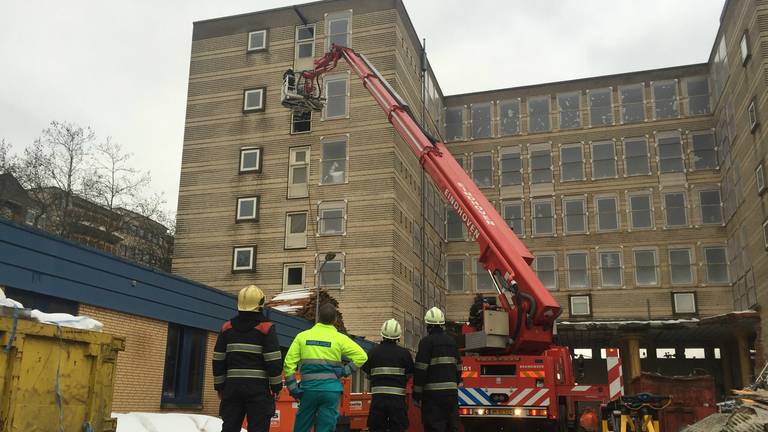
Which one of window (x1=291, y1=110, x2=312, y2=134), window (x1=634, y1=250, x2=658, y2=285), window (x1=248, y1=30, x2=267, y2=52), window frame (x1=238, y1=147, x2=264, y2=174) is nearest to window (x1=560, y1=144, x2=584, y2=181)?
window (x1=634, y1=250, x2=658, y2=285)

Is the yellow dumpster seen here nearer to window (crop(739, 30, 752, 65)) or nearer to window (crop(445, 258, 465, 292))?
window (crop(739, 30, 752, 65))

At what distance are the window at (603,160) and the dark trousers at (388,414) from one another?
36.7 metres

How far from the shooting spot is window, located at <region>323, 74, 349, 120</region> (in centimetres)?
3659

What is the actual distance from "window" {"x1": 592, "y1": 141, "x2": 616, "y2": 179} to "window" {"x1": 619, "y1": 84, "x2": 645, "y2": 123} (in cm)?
189

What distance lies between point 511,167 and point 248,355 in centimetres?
3856

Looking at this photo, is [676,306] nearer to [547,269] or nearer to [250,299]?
[547,269]

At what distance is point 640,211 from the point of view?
137 ft

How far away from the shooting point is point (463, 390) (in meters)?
12.5

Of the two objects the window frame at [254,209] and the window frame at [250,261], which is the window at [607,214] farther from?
the window frame at [250,261]

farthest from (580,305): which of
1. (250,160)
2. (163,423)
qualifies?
(163,423)

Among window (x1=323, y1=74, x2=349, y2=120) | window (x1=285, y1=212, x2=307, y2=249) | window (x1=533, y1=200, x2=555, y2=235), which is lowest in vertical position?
window (x1=285, y1=212, x2=307, y2=249)

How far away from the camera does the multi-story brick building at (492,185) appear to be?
1364 inches

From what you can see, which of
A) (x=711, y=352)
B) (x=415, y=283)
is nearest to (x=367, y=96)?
(x=415, y=283)

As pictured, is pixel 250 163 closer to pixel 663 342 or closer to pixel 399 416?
pixel 663 342
